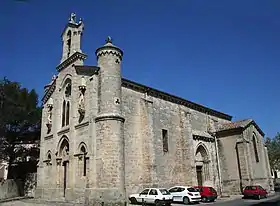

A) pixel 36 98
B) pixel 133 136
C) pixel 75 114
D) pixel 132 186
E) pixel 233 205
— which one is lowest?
pixel 233 205

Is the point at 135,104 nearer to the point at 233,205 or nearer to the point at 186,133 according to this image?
the point at 186,133

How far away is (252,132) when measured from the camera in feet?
107

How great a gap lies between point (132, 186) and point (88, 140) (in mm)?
5016

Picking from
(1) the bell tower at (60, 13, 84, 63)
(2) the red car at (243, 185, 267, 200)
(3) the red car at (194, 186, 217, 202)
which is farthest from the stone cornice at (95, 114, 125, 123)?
(2) the red car at (243, 185, 267, 200)

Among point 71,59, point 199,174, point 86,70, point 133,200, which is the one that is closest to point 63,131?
point 86,70

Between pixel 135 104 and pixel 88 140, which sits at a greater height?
pixel 135 104

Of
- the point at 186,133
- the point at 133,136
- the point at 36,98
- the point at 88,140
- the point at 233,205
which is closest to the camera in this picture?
the point at 233,205

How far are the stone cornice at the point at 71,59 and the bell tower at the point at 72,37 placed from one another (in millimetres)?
452

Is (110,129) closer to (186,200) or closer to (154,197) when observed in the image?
(154,197)

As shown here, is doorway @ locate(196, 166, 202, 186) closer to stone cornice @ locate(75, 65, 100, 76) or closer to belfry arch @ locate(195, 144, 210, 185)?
belfry arch @ locate(195, 144, 210, 185)

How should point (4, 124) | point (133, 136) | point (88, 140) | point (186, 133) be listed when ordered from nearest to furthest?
1. point (88, 140)
2. point (133, 136)
3. point (186, 133)
4. point (4, 124)

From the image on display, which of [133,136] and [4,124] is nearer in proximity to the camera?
[133,136]

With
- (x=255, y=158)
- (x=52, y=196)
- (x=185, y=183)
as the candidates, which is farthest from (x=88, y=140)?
(x=255, y=158)

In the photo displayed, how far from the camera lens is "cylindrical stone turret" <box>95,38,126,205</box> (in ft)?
61.0
